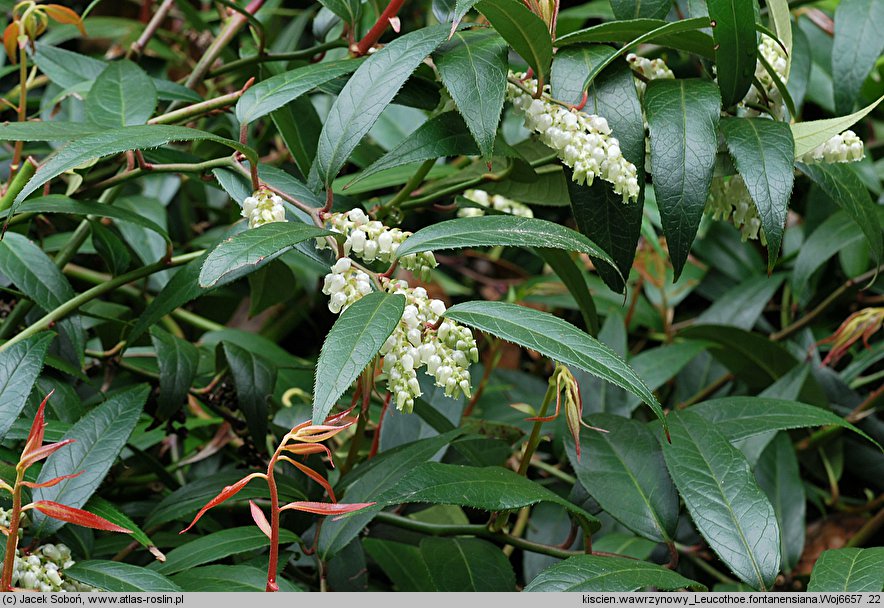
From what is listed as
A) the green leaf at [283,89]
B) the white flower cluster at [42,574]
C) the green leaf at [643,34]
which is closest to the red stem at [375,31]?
the green leaf at [283,89]

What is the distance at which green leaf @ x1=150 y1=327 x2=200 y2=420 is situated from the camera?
0.78 m

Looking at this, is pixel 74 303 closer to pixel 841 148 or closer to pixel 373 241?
pixel 373 241

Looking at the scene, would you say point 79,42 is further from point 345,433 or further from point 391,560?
point 391,560

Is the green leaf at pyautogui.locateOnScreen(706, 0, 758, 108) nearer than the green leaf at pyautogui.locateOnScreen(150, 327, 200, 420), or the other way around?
the green leaf at pyautogui.locateOnScreen(706, 0, 758, 108)

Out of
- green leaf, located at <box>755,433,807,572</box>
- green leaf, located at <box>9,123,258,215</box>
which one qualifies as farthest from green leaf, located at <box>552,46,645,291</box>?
green leaf, located at <box>755,433,807,572</box>

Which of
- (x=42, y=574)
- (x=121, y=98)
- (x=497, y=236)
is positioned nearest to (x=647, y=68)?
(x=497, y=236)

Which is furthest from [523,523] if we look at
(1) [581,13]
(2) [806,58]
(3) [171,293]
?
(1) [581,13]

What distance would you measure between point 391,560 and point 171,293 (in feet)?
1.12

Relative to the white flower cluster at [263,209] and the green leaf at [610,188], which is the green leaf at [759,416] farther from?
the white flower cluster at [263,209]

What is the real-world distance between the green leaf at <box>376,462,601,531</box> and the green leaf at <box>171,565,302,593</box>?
10cm

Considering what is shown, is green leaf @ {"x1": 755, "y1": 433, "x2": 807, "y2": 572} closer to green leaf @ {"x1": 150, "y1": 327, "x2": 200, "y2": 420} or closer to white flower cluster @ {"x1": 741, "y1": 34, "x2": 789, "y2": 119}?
white flower cluster @ {"x1": 741, "y1": 34, "x2": 789, "y2": 119}

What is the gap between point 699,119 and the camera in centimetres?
63

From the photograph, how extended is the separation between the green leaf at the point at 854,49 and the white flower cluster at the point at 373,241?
55cm

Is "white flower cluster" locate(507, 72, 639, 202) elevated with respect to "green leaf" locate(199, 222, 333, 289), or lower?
elevated
